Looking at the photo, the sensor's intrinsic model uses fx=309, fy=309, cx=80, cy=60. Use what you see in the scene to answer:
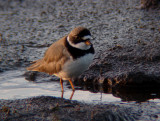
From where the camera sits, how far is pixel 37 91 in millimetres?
5340

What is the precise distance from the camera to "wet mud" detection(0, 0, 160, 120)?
4082 millimetres

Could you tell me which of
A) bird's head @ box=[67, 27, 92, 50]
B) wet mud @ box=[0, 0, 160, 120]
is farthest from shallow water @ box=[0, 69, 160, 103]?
bird's head @ box=[67, 27, 92, 50]

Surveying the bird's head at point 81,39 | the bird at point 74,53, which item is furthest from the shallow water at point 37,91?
the bird's head at point 81,39

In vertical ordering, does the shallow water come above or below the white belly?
below

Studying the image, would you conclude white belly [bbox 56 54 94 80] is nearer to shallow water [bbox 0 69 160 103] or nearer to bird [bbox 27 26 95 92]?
bird [bbox 27 26 95 92]

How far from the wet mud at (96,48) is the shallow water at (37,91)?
0.61 feet

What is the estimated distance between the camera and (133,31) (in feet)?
24.6

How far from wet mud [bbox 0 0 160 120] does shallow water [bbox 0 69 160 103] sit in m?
0.19

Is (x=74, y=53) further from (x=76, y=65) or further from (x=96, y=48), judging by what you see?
(x=96, y=48)

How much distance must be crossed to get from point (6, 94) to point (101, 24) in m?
3.98

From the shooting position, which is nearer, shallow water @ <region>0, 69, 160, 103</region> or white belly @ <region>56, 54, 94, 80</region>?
white belly @ <region>56, 54, 94, 80</region>

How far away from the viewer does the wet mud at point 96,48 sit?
4.08 meters

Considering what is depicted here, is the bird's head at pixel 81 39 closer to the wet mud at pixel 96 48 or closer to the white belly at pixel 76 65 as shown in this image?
the white belly at pixel 76 65

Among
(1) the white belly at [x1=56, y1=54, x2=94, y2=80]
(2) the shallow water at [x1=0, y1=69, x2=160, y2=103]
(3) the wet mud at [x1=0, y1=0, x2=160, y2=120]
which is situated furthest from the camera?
(2) the shallow water at [x1=0, y1=69, x2=160, y2=103]
